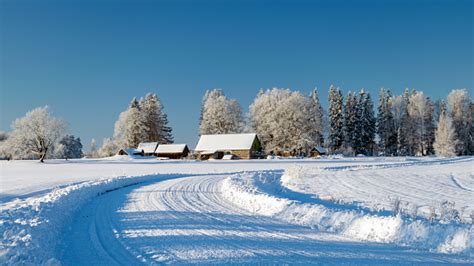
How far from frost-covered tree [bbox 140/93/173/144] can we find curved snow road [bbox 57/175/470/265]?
80.9 meters

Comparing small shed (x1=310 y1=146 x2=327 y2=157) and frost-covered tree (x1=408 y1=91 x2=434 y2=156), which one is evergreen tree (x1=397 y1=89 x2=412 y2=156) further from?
small shed (x1=310 y1=146 x2=327 y2=157)

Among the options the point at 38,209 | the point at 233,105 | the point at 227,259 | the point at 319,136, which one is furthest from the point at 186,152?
the point at 227,259

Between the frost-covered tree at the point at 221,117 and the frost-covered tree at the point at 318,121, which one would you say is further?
the frost-covered tree at the point at 221,117

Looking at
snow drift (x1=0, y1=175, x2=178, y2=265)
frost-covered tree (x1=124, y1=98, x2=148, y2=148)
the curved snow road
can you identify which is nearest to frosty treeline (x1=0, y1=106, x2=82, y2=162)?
frost-covered tree (x1=124, y1=98, x2=148, y2=148)

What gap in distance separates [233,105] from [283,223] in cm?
7814

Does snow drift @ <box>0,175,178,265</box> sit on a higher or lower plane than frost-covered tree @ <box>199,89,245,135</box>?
lower

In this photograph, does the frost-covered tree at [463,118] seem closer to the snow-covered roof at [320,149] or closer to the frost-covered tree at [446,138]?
the frost-covered tree at [446,138]

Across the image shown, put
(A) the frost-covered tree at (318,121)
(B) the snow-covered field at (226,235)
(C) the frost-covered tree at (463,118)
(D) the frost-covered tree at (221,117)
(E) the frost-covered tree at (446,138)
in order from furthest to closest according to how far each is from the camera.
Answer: (D) the frost-covered tree at (221,117)
(C) the frost-covered tree at (463,118)
(A) the frost-covered tree at (318,121)
(E) the frost-covered tree at (446,138)
(B) the snow-covered field at (226,235)

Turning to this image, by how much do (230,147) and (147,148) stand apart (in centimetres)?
1760

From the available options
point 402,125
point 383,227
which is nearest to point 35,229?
point 383,227

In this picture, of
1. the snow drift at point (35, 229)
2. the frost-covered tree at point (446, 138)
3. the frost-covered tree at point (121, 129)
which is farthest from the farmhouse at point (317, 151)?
the snow drift at point (35, 229)

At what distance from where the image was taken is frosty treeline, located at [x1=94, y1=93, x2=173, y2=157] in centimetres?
8762

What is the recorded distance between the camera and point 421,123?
82.9m

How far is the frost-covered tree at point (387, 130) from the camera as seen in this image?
85000 mm
